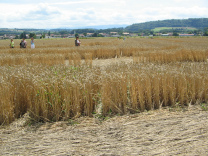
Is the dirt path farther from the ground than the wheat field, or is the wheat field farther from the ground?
the wheat field

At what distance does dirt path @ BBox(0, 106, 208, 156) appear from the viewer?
129 inches

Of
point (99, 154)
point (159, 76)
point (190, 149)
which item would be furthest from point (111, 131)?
point (159, 76)

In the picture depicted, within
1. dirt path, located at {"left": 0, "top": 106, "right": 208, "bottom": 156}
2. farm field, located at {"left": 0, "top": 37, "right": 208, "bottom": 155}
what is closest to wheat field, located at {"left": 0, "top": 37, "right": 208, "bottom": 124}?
farm field, located at {"left": 0, "top": 37, "right": 208, "bottom": 155}

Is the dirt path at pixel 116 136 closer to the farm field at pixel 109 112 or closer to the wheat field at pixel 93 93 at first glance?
the farm field at pixel 109 112

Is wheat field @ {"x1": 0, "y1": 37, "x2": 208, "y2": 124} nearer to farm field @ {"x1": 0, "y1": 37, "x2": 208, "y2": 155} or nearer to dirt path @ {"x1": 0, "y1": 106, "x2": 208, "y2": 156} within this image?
farm field @ {"x1": 0, "y1": 37, "x2": 208, "y2": 155}

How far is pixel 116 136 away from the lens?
3.70 m

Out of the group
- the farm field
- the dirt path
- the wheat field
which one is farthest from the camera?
the wheat field

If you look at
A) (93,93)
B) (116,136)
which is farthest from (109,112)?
(116,136)

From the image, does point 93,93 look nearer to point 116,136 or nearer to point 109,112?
point 109,112

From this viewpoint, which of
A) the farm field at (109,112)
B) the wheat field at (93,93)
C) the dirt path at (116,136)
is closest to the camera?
the dirt path at (116,136)

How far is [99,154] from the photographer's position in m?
3.18

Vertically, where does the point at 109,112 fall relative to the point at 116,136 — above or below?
above

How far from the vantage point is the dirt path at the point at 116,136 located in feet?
10.8

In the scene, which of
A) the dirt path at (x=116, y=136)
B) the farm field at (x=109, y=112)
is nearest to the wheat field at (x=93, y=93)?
the farm field at (x=109, y=112)
